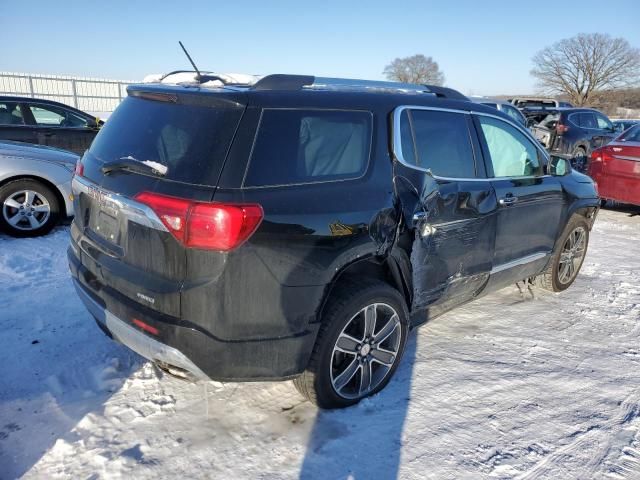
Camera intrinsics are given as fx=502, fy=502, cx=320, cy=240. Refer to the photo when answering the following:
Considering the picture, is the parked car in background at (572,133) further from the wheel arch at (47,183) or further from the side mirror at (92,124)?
the wheel arch at (47,183)

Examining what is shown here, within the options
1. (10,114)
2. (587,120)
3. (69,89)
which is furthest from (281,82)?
(69,89)

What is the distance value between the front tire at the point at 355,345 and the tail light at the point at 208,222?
2.35ft

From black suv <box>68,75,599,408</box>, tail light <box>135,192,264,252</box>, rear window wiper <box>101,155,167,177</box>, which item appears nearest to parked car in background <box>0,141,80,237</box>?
black suv <box>68,75,599,408</box>

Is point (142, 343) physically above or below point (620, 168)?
below

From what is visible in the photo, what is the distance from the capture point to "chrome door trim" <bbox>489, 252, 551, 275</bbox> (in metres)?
3.86

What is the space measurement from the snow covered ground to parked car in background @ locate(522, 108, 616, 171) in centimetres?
1058

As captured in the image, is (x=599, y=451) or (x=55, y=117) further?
(x=55, y=117)

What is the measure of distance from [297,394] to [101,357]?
1.35 m

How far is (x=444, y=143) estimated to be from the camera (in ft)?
11.0

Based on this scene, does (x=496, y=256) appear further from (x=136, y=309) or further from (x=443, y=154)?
(x=136, y=309)

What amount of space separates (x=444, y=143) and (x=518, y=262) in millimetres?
1367

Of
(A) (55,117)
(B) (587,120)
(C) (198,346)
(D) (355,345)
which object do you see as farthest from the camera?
(B) (587,120)

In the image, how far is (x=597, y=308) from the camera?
183 inches

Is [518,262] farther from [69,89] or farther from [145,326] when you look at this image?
[69,89]
